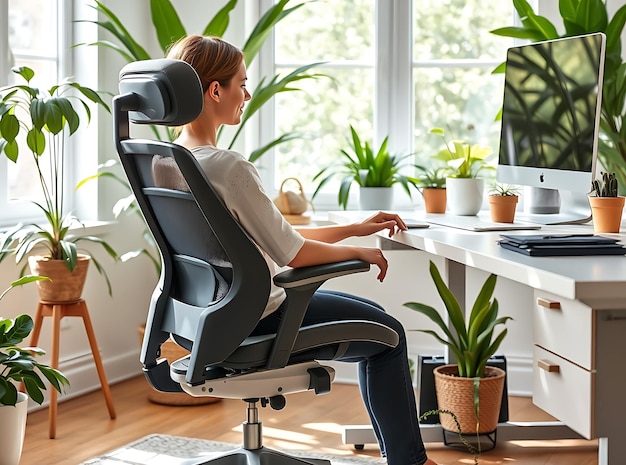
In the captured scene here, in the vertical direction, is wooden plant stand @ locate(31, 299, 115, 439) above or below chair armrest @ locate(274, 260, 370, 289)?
below

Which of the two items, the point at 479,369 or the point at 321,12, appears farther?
the point at 321,12

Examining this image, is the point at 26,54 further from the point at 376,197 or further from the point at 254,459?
the point at 254,459

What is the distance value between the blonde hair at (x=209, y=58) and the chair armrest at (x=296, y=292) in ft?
1.71

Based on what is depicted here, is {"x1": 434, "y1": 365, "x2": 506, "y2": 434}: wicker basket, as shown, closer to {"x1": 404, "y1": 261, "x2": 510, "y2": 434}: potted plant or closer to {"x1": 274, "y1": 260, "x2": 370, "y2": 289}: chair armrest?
{"x1": 404, "y1": 261, "x2": 510, "y2": 434}: potted plant

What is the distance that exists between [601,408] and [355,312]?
614 mm

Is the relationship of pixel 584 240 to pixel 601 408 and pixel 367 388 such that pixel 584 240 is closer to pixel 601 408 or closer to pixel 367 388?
pixel 601 408

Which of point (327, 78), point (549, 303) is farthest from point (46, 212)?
point (549, 303)

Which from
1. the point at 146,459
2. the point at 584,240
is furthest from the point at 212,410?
the point at 584,240

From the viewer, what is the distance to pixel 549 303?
2195 mm

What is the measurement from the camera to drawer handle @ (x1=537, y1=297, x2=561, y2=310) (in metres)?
2.17

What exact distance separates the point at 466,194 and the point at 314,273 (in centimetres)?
131

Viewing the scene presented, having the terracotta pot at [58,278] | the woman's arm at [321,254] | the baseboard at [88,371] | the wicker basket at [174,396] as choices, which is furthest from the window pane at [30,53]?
the woman's arm at [321,254]

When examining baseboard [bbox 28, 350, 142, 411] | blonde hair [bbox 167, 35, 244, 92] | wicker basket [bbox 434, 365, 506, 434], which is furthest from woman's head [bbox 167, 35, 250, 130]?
baseboard [bbox 28, 350, 142, 411]

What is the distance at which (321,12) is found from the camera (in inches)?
163
